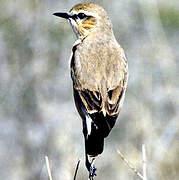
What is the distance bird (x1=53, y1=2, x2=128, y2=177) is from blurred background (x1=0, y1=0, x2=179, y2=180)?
2.49 meters

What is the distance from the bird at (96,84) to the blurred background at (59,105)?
8.16ft

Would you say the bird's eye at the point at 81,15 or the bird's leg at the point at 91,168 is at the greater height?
the bird's eye at the point at 81,15

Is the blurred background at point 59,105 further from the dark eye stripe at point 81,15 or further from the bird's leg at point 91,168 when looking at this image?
the bird's leg at point 91,168

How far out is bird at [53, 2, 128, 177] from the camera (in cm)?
759

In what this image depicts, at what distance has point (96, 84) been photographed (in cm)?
792

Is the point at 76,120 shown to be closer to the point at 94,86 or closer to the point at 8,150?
the point at 8,150

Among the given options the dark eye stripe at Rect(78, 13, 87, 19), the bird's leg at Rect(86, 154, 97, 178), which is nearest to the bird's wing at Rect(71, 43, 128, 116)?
the bird's leg at Rect(86, 154, 97, 178)

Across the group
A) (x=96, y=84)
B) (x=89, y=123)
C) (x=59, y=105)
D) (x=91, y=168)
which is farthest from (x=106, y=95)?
(x=59, y=105)

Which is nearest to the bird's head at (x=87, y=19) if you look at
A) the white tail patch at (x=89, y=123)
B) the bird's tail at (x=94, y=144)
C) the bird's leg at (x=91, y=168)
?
the white tail patch at (x=89, y=123)

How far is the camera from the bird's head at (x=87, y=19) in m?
8.61

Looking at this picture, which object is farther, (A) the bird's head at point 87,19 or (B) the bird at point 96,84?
(A) the bird's head at point 87,19

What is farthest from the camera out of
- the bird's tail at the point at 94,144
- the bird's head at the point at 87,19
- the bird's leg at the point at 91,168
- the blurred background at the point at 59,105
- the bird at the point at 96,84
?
the blurred background at the point at 59,105

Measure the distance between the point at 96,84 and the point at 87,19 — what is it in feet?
3.27

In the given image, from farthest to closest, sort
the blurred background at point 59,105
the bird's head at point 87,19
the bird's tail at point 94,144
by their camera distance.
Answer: the blurred background at point 59,105 < the bird's head at point 87,19 < the bird's tail at point 94,144
